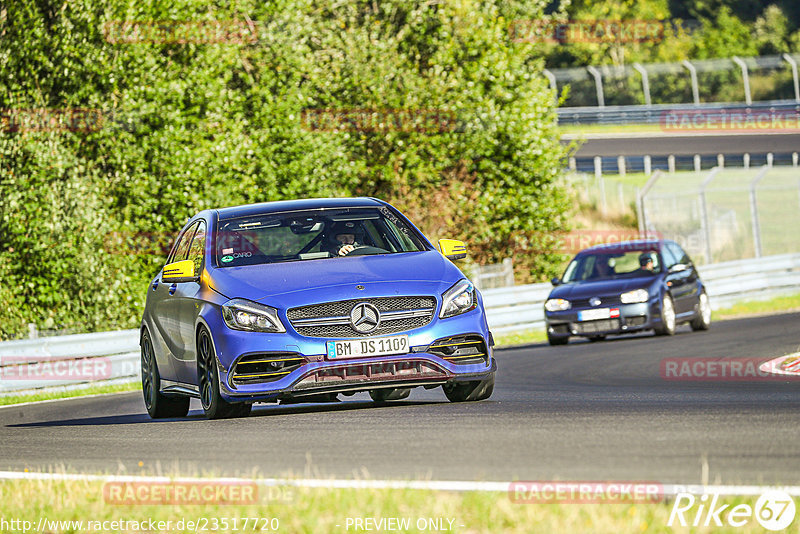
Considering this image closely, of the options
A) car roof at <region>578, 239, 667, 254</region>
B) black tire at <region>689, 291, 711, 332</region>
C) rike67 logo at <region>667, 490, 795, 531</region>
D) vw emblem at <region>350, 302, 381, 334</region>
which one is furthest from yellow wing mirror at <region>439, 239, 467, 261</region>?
black tire at <region>689, 291, 711, 332</region>

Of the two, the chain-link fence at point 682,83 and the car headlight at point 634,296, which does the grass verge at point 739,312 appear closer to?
the car headlight at point 634,296

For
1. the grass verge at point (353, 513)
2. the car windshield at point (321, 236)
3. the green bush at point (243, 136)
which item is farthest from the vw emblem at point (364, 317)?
the green bush at point (243, 136)

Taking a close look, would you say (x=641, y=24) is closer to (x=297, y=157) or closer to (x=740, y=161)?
(x=740, y=161)

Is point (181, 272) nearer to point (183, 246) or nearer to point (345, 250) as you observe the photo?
point (345, 250)

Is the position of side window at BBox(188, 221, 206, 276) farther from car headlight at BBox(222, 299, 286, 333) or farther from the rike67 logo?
the rike67 logo

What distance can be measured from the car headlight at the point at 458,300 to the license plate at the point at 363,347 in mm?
430

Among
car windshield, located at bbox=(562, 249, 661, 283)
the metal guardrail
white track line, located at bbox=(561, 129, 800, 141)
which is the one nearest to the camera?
car windshield, located at bbox=(562, 249, 661, 283)

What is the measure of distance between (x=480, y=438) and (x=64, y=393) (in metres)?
11.4

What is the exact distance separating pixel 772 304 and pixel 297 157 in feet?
34.7

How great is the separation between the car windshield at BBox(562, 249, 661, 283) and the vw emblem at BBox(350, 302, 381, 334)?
12945mm

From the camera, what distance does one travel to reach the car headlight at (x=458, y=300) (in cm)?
999

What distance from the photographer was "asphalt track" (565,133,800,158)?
62.2m

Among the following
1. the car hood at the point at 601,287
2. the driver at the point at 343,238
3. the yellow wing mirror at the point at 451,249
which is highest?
the driver at the point at 343,238

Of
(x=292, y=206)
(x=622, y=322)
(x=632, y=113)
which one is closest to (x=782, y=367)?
(x=292, y=206)
